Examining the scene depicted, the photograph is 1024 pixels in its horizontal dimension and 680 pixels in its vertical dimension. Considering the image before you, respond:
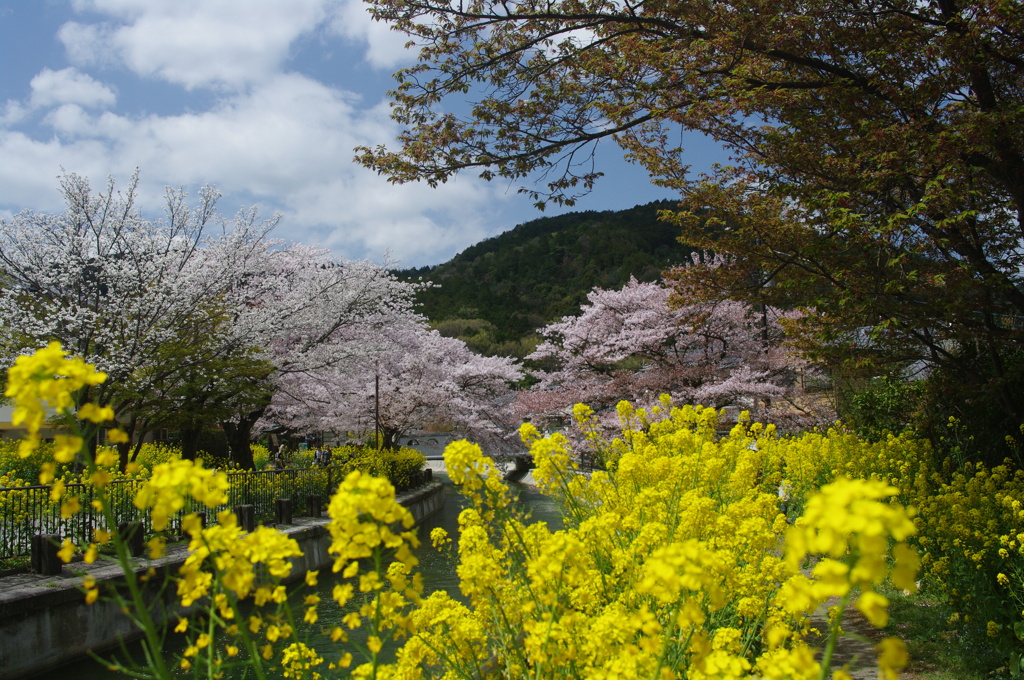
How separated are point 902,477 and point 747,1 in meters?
4.75

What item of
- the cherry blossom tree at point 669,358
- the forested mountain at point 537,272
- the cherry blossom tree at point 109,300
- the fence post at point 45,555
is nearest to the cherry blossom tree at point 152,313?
the cherry blossom tree at point 109,300

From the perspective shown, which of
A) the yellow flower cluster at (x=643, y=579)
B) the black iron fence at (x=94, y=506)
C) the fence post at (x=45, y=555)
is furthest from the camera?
the black iron fence at (x=94, y=506)

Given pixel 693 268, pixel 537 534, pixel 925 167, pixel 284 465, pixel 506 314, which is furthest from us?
pixel 506 314

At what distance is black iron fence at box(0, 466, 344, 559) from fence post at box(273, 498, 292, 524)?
352mm

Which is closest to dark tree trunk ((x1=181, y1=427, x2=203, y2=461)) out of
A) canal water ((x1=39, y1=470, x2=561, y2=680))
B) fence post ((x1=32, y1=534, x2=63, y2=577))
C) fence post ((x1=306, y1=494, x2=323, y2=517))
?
fence post ((x1=306, y1=494, x2=323, y2=517))

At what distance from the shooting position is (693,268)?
777cm

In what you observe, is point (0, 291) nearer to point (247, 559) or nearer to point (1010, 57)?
point (247, 559)

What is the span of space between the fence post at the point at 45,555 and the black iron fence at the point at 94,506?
0.16m

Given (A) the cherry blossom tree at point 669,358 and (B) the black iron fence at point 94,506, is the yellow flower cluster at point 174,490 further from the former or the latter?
(A) the cherry blossom tree at point 669,358

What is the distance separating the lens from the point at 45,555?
24.0 ft

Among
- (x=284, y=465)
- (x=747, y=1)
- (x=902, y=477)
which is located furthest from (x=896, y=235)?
(x=284, y=465)

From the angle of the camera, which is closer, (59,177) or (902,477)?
(902,477)

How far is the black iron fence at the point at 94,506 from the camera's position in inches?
300

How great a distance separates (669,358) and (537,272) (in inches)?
1494
